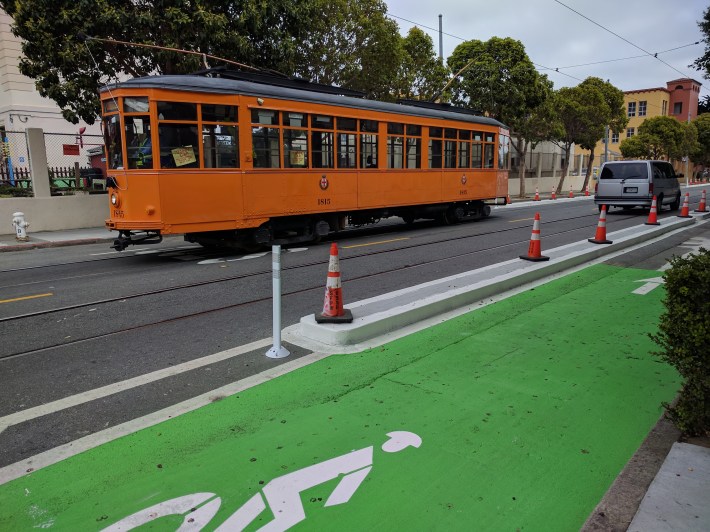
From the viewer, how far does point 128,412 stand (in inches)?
163

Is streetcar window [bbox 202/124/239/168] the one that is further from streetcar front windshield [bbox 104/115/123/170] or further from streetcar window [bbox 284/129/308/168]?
streetcar front windshield [bbox 104/115/123/170]

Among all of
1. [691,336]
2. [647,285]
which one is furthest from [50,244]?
[691,336]

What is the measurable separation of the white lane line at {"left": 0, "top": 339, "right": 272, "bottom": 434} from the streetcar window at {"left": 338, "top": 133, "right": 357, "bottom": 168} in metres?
8.46

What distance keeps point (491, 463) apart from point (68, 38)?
1557cm

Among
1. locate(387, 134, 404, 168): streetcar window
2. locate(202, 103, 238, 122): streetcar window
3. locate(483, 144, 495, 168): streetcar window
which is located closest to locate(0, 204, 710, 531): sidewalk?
locate(202, 103, 238, 122): streetcar window

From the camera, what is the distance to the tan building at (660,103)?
75875 millimetres

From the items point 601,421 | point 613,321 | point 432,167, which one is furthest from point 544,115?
point 601,421

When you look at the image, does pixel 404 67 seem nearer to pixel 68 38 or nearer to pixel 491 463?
pixel 68 38

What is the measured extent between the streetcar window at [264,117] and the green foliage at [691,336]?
31.1ft

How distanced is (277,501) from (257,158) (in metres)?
9.47

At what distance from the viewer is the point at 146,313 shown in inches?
274

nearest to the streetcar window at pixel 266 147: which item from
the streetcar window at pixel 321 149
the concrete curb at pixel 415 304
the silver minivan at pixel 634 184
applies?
the streetcar window at pixel 321 149

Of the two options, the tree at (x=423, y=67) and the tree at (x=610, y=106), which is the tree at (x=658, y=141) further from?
the tree at (x=423, y=67)

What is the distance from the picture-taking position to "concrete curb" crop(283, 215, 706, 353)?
5.59m
